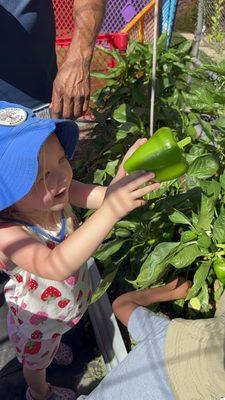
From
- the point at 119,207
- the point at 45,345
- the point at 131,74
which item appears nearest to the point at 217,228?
the point at 119,207

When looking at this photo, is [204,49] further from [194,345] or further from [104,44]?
[194,345]

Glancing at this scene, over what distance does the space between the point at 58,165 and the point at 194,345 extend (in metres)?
0.66

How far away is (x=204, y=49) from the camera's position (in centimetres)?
Result: 675

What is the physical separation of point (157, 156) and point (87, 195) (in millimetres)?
466

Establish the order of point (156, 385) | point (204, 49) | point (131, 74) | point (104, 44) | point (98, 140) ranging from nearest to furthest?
point (156, 385) → point (131, 74) → point (98, 140) → point (104, 44) → point (204, 49)

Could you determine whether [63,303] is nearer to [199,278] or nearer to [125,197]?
[199,278]

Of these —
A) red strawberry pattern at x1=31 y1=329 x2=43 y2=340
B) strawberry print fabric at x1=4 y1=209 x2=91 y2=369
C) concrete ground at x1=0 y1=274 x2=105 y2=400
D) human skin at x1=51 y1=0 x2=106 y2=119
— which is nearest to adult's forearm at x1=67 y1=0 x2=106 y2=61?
human skin at x1=51 y1=0 x2=106 y2=119

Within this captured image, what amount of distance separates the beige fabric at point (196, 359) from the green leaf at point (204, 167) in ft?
2.34

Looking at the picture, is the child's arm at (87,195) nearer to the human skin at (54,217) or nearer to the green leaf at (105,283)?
the human skin at (54,217)

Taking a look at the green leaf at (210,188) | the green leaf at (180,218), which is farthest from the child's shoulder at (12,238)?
the green leaf at (210,188)

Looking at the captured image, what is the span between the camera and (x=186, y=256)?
6.02 feet

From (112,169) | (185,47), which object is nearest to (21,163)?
(112,169)

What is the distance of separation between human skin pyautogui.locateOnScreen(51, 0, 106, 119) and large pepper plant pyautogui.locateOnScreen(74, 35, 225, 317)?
0.48m

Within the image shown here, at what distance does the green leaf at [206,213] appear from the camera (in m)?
1.81
